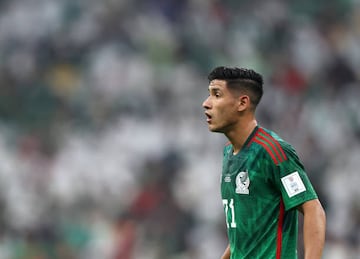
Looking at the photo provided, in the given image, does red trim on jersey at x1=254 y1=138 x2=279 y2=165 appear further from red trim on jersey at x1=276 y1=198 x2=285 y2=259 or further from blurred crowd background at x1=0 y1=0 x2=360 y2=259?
blurred crowd background at x1=0 y1=0 x2=360 y2=259

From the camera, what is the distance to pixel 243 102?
4.64 metres

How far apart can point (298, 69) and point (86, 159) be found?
316cm

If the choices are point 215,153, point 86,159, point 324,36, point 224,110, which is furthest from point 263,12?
point 224,110

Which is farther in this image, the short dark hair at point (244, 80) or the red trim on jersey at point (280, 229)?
the short dark hair at point (244, 80)

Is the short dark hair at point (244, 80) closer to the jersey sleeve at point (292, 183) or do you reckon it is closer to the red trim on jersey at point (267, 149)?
the red trim on jersey at point (267, 149)

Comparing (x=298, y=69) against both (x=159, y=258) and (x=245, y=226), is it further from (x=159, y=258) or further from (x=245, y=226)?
(x=245, y=226)

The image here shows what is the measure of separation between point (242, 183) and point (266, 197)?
17 cm

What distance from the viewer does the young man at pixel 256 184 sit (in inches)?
168

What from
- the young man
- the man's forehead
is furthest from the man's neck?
the man's forehead

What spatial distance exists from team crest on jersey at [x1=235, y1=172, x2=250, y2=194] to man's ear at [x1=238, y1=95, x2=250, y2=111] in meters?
0.38

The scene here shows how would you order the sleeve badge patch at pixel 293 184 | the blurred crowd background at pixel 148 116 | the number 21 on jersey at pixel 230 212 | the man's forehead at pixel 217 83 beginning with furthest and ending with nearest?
the blurred crowd background at pixel 148 116, the man's forehead at pixel 217 83, the number 21 on jersey at pixel 230 212, the sleeve badge patch at pixel 293 184

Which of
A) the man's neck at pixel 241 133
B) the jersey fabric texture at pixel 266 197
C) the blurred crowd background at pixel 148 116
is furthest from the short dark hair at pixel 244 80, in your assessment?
the blurred crowd background at pixel 148 116

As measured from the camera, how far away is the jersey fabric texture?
14.1 feet

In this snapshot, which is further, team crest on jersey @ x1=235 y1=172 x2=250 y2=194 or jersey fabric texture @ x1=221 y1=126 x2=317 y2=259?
team crest on jersey @ x1=235 y1=172 x2=250 y2=194
